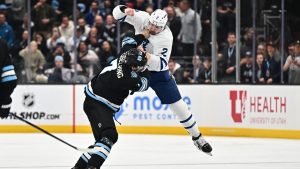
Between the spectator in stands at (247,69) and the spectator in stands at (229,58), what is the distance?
0.18 meters

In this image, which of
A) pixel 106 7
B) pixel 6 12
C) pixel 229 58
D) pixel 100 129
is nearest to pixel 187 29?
pixel 229 58

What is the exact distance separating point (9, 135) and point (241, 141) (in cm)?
375

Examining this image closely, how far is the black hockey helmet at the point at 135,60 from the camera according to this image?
8.27 m

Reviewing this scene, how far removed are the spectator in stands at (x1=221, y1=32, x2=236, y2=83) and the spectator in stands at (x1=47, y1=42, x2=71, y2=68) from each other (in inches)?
106

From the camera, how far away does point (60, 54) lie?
1617 centimetres

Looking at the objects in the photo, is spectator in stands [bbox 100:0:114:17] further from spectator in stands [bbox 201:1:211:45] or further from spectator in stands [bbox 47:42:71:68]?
spectator in stands [bbox 201:1:211:45]

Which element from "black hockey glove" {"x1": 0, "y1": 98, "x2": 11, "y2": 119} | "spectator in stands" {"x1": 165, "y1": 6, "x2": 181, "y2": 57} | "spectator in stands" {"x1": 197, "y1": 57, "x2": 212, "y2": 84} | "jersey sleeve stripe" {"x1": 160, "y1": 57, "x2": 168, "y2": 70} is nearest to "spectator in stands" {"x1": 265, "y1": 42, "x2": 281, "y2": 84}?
"spectator in stands" {"x1": 197, "y1": 57, "x2": 212, "y2": 84}

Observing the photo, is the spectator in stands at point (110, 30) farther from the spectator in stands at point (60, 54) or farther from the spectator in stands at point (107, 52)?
the spectator in stands at point (60, 54)

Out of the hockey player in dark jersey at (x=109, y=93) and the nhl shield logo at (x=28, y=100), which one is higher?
the hockey player in dark jersey at (x=109, y=93)

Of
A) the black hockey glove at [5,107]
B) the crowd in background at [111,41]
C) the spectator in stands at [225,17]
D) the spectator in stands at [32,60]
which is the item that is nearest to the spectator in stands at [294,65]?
the crowd in background at [111,41]

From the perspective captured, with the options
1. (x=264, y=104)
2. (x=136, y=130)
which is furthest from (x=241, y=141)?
(x=136, y=130)

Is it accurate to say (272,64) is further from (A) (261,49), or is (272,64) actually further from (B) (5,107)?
(B) (5,107)

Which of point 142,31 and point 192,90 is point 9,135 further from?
point 142,31

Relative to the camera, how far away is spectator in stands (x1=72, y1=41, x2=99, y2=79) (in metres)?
15.9
